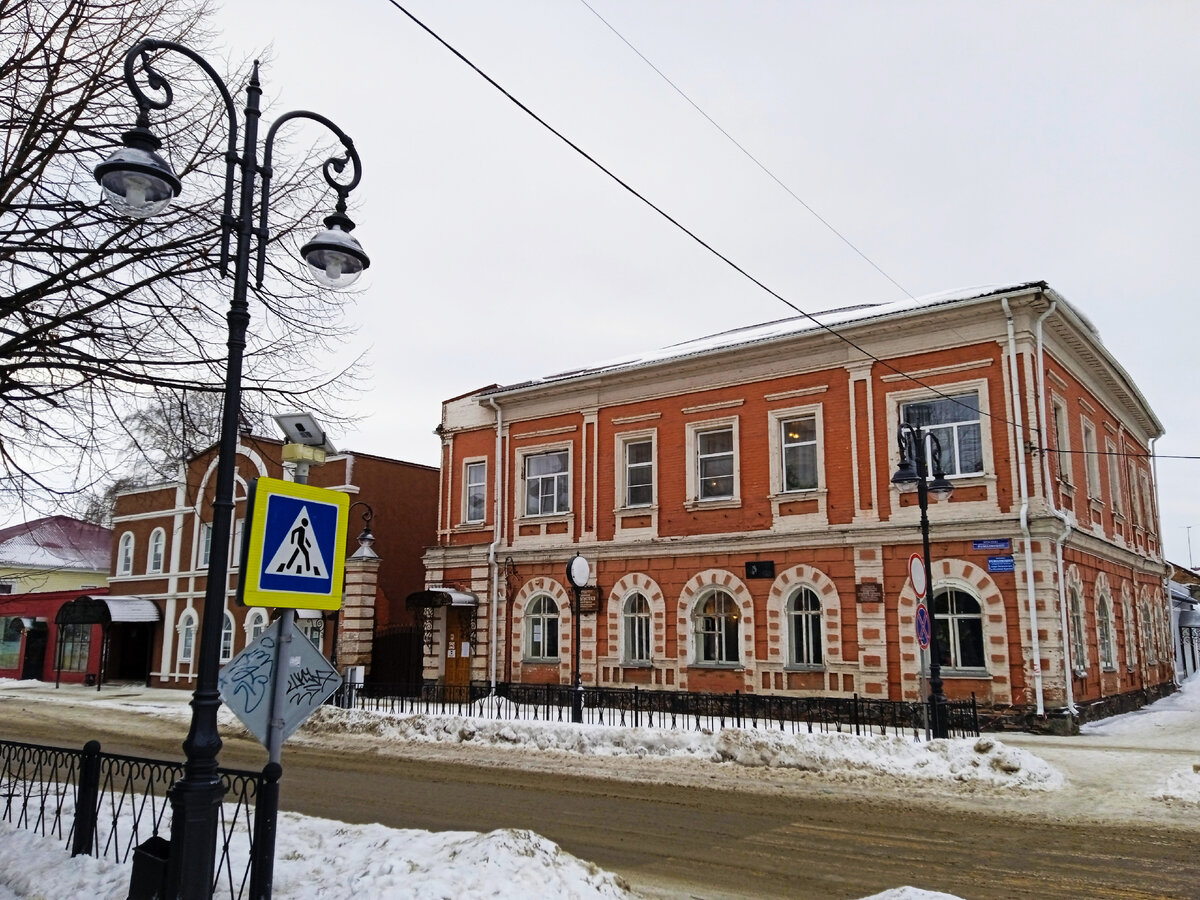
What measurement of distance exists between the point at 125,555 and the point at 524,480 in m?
21.8

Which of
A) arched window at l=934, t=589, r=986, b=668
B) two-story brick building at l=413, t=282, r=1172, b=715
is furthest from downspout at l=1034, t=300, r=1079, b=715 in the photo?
arched window at l=934, t=589, r=986, b=668

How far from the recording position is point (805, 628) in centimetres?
2172

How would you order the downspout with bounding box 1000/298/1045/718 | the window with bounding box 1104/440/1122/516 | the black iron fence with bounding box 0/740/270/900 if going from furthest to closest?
the window with bounding box 1104/440/1122/516, the downspout with bounding box 1000/298/1045/718, the black iron fence with bounding box 0/740/270/900

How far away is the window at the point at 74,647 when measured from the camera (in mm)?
38156

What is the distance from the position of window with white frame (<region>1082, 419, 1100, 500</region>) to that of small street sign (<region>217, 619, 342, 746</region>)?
21.5 m

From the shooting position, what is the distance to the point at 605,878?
7.04 metres

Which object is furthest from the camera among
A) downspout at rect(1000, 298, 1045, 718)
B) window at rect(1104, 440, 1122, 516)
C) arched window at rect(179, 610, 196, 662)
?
arched window at rect(179, 610, 196, 662)

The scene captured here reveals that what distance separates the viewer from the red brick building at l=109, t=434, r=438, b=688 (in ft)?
93.5

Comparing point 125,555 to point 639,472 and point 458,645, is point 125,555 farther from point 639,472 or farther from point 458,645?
point 639,472

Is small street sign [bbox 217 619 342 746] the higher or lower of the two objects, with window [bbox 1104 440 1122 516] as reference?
lower

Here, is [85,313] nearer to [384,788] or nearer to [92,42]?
[92,42]

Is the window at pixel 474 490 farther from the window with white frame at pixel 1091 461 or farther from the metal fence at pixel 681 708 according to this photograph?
the window with white frame at pixel 1091 461

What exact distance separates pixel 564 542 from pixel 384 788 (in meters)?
13.6

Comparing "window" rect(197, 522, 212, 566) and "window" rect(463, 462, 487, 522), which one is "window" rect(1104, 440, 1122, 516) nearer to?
"window" rect(463, 462, 487, 522)
